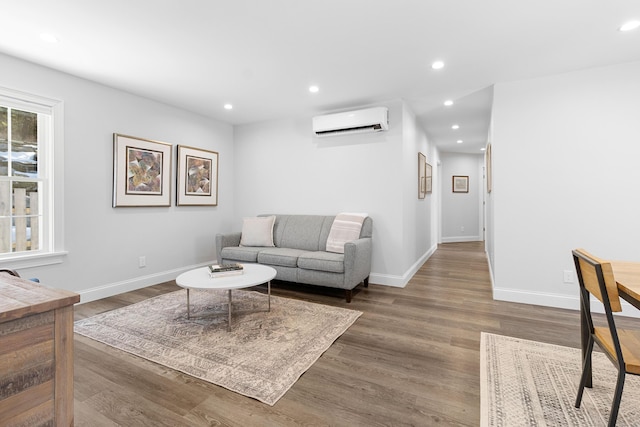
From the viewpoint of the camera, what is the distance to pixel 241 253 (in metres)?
3.82

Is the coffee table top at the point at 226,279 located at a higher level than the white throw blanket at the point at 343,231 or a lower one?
lower

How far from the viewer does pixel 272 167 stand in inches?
188

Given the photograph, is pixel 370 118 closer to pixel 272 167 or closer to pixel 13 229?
pixel 272 167

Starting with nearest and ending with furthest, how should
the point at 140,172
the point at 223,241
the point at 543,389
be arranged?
the point at 543,389
the point at 140,172
the point at 223,241

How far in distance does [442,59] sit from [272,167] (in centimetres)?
284

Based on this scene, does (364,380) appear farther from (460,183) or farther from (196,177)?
(460,183)

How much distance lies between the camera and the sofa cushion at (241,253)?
148 inches

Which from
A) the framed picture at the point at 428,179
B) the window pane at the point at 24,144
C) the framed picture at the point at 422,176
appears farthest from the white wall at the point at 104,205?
the framed picture at the point at 428,179

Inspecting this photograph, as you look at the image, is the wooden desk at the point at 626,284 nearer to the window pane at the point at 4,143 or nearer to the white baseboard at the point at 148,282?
the white baseboard at the point at 148,282

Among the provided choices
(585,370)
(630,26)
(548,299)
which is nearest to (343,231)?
(548,299)

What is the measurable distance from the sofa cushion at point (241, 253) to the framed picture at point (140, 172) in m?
1.07

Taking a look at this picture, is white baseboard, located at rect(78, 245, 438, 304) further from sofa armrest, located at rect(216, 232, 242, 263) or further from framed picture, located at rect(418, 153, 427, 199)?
framed picture, located at rect(418, 153, 427, 199)

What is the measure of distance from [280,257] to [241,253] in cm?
59

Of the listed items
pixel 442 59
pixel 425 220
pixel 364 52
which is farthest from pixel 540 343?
pixel 425 220
